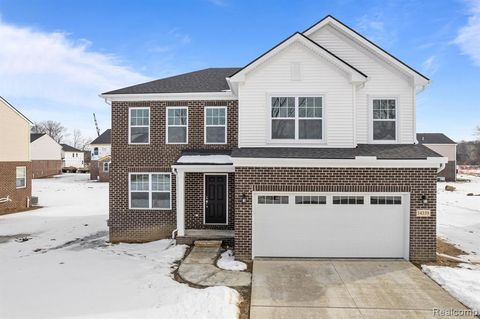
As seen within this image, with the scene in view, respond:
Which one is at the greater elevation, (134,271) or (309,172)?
(309,172)

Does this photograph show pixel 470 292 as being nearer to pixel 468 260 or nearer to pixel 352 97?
pixel 468 260

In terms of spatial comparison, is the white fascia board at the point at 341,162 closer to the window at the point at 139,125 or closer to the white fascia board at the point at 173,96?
the white fascia board at the point at 173,96

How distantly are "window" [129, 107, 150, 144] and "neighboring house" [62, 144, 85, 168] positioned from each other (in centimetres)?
6422

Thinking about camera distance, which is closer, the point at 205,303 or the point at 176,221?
the point at 205,303

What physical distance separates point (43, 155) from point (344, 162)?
5197 centimetres

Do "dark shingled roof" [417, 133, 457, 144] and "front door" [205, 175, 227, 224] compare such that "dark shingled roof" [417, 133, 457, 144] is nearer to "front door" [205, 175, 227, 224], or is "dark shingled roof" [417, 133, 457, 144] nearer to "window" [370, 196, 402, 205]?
"window" [370, 196, 402, 205]

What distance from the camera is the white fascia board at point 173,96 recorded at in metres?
12.6

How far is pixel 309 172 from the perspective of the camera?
10.0 meters

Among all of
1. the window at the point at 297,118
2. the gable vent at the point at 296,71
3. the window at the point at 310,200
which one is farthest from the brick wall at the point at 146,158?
the window at the point at 310,200

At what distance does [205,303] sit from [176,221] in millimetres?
6348

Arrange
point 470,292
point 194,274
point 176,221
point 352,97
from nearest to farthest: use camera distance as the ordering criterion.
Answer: point 470,292 < point 194,274 < point 352,97 < point 176,221

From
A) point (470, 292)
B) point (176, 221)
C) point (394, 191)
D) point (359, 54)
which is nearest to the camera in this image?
point (470, 292)

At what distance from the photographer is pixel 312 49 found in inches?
426

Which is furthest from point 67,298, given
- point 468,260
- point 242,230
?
point 468,260
